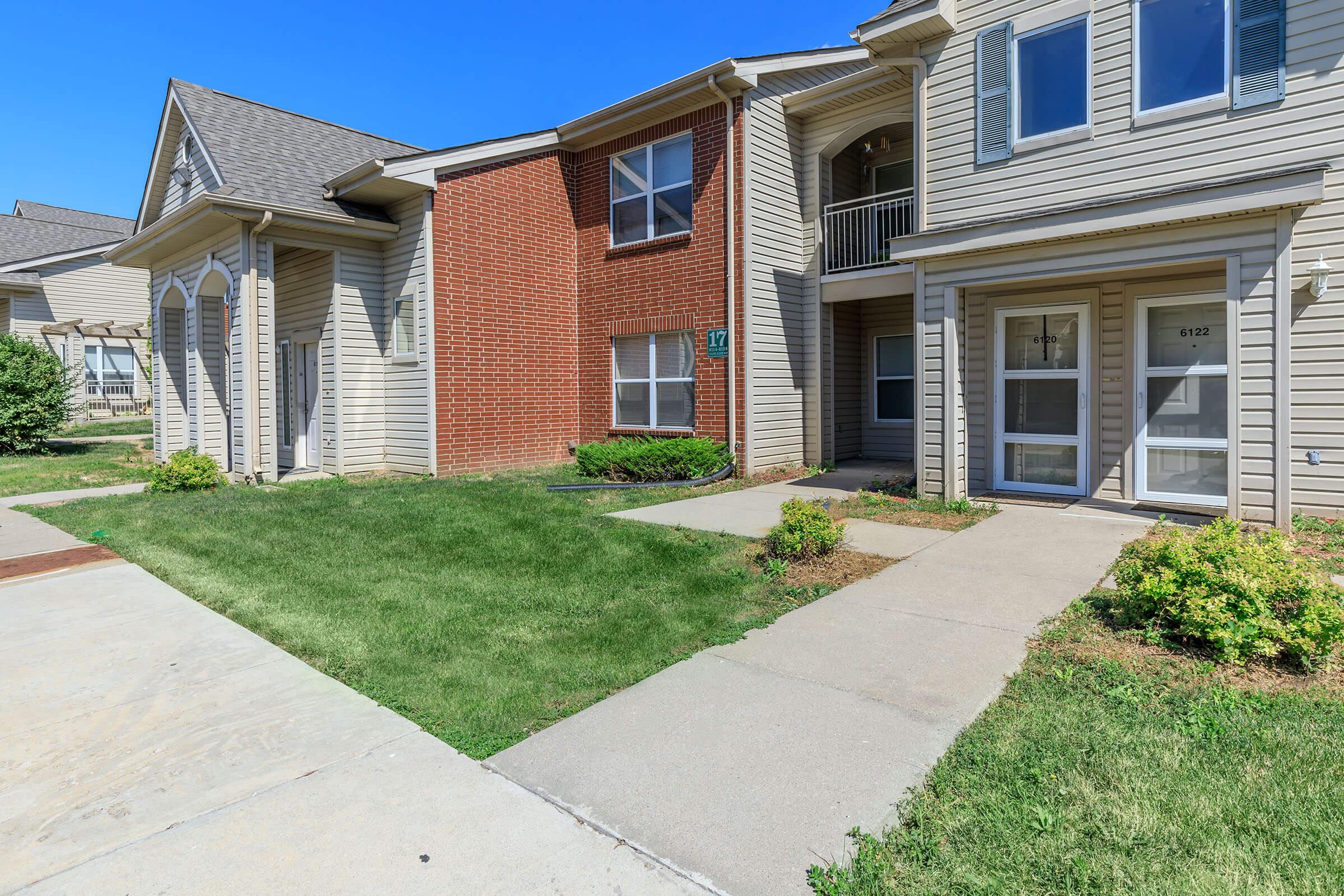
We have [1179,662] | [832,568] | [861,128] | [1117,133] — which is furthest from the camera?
[861,128]

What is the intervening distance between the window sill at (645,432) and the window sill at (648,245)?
3.11m

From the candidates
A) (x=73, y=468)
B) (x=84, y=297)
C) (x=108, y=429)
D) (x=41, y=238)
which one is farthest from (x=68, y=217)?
(x=73, y=468)

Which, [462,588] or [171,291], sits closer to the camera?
[462,588]

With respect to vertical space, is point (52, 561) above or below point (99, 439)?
below

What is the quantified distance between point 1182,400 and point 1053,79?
153 inches

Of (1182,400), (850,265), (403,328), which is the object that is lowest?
(1182,400)

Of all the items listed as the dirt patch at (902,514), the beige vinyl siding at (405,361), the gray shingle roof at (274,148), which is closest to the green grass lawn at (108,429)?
the gray shingle roof at (274,148)

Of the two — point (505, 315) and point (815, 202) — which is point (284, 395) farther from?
point (815, 202)

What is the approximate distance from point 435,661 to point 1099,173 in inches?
323

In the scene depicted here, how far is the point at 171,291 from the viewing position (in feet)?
48.5

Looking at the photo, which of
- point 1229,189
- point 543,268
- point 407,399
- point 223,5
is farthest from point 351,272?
point 1229,189

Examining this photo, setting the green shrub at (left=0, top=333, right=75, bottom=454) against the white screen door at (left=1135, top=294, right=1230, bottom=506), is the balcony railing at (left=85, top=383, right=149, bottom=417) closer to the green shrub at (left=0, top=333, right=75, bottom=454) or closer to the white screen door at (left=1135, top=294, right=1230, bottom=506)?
the green shrub at (left=0, top=333, right=75, bottom=454)

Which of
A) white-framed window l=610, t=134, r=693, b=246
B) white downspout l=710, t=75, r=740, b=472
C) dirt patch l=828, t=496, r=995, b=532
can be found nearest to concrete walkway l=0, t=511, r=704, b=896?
dirt patch l=828, t=496, r=995, b=532

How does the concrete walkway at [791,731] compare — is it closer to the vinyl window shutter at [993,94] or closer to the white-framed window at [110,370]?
the vinyl window shutter at [993,94]
